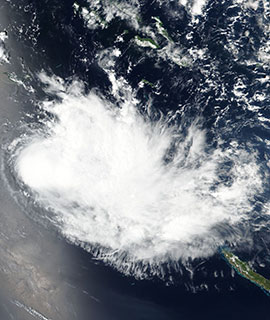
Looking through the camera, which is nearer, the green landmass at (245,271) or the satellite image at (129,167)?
the satellite image at (129,167)

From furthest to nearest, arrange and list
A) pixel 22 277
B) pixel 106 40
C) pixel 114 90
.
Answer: pixel 22 277 → pixel 114 90 → pixel 106 40

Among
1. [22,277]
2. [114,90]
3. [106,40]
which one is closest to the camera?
[106,40]

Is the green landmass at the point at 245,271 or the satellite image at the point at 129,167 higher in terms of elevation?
A: the satellite image at the point at 129,167

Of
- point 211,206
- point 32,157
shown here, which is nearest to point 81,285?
point 32,157

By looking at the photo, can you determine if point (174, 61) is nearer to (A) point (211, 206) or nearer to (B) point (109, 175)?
(B) point (109, 175)

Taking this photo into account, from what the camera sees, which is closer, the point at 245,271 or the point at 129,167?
the point at 245,271
